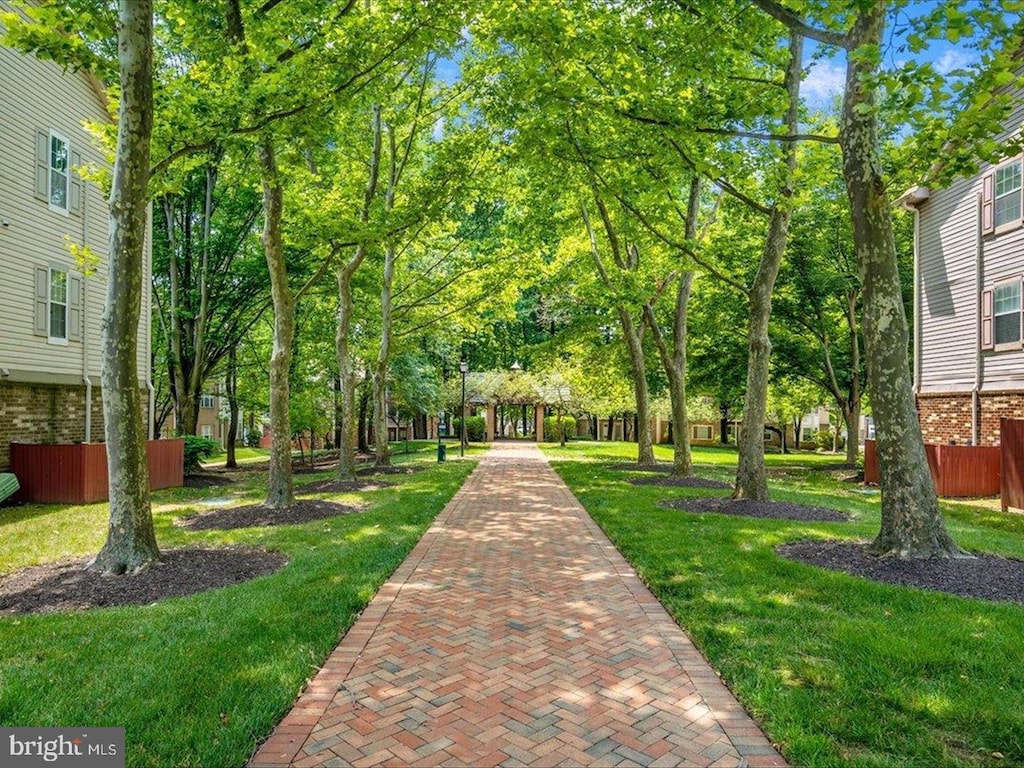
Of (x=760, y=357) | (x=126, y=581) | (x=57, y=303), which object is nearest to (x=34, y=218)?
(x=57, y=303)

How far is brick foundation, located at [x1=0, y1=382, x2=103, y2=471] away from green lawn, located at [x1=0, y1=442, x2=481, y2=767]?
20.0ft

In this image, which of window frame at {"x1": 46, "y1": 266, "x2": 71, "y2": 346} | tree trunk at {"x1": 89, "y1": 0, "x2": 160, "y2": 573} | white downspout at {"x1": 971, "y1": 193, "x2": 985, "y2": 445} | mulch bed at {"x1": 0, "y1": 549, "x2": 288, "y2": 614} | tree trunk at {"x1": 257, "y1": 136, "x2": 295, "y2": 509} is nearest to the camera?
mulch bed at {"x1": 0, "y1": 549, "x2": 288, "y2": 614}

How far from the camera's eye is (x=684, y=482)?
576 inches

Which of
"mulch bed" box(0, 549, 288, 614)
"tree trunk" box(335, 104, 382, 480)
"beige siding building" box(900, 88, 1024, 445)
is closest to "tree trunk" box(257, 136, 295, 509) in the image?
"mulch bed" box(0, 549, 288, 614)

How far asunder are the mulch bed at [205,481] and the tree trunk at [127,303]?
9.83 metres

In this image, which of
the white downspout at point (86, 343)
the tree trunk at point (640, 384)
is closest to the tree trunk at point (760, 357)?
the tree trunk at point (640, 384)

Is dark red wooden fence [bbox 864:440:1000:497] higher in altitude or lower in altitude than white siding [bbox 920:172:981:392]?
lower

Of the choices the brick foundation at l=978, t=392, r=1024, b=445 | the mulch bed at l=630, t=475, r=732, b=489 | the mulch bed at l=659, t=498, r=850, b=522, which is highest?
the brick foundation at l=978, t=392, r=1024, b=445

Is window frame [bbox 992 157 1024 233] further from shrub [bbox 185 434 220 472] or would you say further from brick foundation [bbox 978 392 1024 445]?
shrub [bbox 185 434 220 472]

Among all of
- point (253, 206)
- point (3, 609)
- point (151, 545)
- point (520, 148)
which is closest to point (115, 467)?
point (151, 545)

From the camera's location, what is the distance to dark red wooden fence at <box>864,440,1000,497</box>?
543 inches

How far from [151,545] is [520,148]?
354 inches

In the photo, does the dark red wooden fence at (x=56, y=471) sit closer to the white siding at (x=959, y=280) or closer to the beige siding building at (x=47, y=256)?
the beige siding building at (x=47, y=256)

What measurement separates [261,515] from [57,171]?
33.2ft
